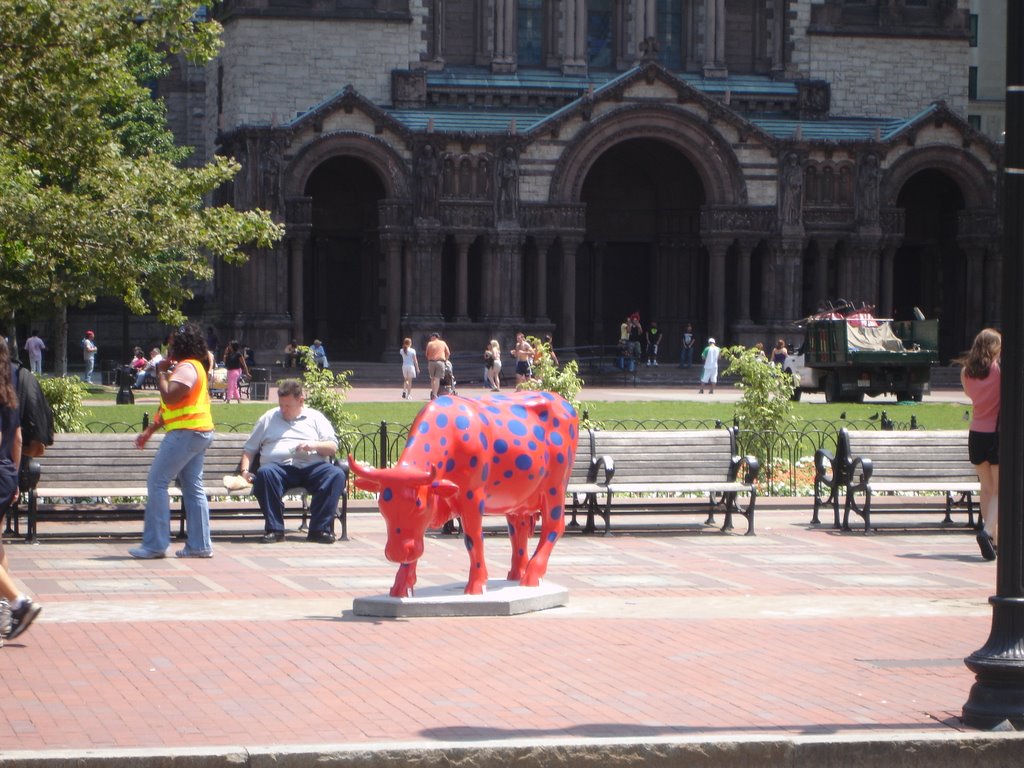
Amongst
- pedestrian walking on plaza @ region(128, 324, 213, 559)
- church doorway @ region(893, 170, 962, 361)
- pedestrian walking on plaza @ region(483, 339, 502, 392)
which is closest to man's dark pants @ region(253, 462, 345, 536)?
pedestrian walking on plaza @ region(128, 324, 213, 559)

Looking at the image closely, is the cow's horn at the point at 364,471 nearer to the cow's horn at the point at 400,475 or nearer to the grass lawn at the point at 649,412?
the cow's horn at the point at 400,475

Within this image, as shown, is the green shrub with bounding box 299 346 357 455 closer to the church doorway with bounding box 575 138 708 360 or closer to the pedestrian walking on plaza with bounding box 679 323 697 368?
the pedestrian walking on plaza with bounding box 679 323 697 368

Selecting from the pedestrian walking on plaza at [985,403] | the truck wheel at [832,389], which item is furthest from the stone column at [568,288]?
the pedestrian walking on plaza at [985,403]

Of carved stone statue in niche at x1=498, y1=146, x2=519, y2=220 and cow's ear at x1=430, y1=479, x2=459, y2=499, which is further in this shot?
carved stone statue in niche at x1=498, y1=146, x2=519, y2=220

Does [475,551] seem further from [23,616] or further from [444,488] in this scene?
[23,616]

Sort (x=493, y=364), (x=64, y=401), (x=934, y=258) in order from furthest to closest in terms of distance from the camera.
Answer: (x=934, y=258) → (x=493, y=364) → (x=64, y=401)

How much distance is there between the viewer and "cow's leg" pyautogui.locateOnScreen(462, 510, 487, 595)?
41.2 feet

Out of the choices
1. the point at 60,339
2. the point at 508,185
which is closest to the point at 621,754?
the point at 60,339

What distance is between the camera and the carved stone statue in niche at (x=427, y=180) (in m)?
52.7

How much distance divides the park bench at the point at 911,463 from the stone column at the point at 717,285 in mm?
35510

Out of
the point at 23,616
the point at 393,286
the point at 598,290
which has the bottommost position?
the point at 23,616

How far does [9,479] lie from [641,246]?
4852cm

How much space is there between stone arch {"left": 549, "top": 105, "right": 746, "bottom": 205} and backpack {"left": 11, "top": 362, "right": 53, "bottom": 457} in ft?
136

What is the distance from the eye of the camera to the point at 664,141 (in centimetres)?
5503
